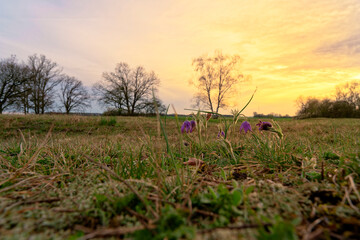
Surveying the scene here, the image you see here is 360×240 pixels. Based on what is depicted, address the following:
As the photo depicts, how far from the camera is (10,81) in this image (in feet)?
92.8

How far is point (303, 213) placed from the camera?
98 cm

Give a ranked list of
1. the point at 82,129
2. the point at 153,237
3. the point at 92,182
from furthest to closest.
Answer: the point at 82,129 < the point at 92,182 < the point at 153,237

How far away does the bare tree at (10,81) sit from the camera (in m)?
28.1

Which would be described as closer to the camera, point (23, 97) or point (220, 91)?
point (23, 97)

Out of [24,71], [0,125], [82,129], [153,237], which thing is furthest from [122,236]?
[24,71]

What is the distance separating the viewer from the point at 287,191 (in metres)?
1.19

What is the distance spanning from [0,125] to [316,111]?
35771 millimetres

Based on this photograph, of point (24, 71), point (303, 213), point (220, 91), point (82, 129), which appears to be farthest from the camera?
point (220, 91)

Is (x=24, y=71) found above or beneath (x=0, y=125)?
above

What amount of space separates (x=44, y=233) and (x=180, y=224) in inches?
21.2

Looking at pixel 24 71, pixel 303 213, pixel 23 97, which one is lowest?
pixel 303 213

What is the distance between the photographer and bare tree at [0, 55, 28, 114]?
92.1 feet

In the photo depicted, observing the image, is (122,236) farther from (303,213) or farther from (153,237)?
(303,213)

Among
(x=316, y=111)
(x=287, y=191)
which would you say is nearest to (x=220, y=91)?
(x=316, y=111)
